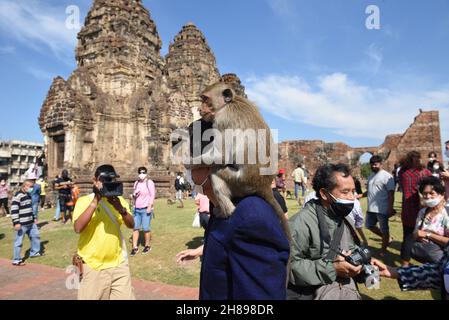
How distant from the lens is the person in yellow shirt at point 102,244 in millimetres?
2867

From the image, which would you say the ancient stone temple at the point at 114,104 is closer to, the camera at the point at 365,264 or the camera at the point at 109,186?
the camera at the point at 109,186

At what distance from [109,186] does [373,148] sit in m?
36.0

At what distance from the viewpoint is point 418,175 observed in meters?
5.16

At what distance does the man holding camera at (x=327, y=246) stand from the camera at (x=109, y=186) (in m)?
1.89

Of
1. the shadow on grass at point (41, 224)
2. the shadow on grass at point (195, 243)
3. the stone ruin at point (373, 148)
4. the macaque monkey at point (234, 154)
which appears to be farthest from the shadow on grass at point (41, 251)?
the stone ruin at point (373, 148)

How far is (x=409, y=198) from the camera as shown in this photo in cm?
505

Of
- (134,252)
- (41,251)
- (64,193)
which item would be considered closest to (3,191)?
(64,193)

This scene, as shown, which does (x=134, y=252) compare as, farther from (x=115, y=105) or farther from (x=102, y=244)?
(x=115, y=105)

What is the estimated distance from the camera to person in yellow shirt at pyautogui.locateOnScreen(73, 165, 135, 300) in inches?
113

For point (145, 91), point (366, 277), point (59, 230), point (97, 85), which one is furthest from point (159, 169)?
point (366, 277)

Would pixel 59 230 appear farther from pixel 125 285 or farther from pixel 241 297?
pixel 241 297

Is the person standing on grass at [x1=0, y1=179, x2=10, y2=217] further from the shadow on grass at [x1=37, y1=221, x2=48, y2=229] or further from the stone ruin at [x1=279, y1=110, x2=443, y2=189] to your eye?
the stone ruin at [x1=279, y1=110, x2=443, y2=189]

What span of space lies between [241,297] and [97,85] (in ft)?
67.8

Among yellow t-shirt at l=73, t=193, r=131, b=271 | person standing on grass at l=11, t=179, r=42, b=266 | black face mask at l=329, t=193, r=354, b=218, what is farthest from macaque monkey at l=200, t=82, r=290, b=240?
person standing on grass at l=11, t=179, r=42, b=266
